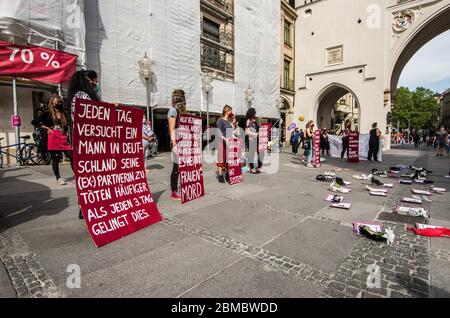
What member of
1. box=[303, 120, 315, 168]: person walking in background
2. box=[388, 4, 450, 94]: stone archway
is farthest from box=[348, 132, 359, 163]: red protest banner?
box=[388, 4, 450, 94]: stone archway

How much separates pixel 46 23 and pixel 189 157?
801 centimetres

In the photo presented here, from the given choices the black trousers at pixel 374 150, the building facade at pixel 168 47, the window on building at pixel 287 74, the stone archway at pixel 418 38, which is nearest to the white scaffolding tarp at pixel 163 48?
the building facade at pixel 168 47

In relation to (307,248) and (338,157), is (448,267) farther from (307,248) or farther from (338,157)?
(338,157)

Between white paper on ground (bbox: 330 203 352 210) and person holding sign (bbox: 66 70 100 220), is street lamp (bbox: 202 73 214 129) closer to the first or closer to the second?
white paper on ground (bbox: 330 203 352 210)

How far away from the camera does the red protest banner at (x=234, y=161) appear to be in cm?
605

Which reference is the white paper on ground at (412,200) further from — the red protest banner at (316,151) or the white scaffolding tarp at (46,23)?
the white scaffolding tarp at (46,23)

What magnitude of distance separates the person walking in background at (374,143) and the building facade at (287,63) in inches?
536

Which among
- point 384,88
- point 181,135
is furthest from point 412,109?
point 181,135

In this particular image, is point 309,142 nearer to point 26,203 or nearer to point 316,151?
point 316,151

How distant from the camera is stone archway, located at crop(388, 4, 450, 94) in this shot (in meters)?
19.2

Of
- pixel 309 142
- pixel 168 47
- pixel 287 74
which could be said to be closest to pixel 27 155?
pixel 168 47

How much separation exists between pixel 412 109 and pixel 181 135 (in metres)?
75.3

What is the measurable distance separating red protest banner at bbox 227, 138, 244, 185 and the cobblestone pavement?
175cm

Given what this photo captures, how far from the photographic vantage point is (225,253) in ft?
8.50
